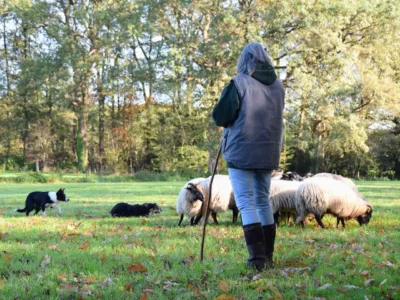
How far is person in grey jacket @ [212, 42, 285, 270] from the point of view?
4227 mm

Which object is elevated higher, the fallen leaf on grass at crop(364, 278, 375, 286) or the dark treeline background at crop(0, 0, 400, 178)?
the dark treeline background at crop(0, 0, 400, 178)

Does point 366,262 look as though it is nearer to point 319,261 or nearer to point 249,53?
point 319,261

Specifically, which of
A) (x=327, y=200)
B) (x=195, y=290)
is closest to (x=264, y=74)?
(x=195, y=290)

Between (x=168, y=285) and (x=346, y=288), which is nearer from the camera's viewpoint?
(x=346, y=288)

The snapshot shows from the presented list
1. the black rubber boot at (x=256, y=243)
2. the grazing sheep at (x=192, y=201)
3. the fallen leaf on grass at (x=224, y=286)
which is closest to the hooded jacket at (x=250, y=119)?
the black rubber boot at (x=256, y=243)

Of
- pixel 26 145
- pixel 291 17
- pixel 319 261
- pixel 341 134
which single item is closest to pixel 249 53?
pixel 319 261

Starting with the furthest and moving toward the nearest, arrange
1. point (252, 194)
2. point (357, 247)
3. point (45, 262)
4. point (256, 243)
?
1. point (357, 247)
2. point (45, 262)
3. point (252, 194)
4. point (256, 243)

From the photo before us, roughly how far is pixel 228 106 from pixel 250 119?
239 millimetres

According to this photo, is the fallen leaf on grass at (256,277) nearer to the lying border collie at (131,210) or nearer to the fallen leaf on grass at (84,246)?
the fallen leaf on grass at (84,246)

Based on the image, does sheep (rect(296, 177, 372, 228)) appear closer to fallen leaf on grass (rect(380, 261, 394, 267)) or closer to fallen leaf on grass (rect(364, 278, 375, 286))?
fallen leaf on grass (rect(380, 261, 394, 267))

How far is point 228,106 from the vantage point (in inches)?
167

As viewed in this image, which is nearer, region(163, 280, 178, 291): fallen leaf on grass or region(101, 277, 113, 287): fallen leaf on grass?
region(163, 280, 178, 291): fallen leaf on grass

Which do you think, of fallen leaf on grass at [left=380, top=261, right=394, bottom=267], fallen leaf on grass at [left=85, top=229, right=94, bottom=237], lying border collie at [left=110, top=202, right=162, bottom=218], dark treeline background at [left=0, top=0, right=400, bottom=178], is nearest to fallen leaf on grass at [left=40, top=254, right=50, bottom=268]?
fallen leaf on grass at [left=85, top=229, right=94, bottom=237]

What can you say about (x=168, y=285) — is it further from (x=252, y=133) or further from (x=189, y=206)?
(x=189, y=206)
